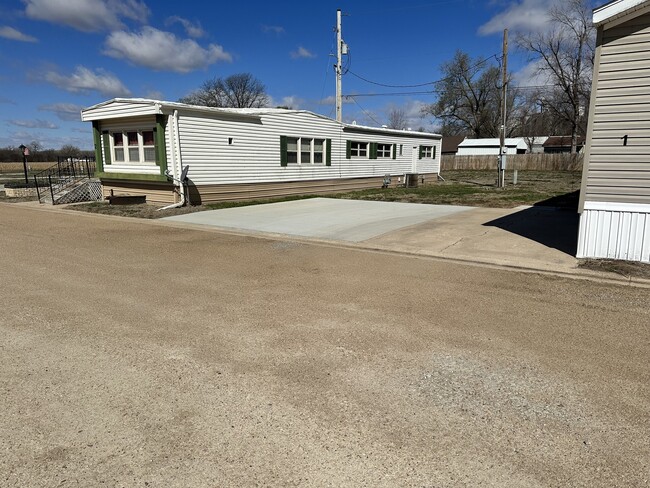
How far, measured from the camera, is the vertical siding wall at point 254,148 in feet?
45.0

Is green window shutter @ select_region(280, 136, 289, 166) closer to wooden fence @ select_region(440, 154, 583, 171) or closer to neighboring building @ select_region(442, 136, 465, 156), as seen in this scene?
wooden fence @ select_region(440, 154, 583, 171)

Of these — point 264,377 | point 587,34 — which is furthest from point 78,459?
point 587,34

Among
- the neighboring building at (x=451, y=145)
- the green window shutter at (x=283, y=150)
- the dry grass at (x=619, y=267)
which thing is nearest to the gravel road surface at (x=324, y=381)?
the dry grass at (x=619, y=267)

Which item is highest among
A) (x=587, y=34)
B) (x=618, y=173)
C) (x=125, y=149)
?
(x=587, y=34)

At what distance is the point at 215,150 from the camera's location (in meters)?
14.3

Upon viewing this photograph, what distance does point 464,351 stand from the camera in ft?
12.1

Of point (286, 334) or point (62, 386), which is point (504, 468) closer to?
point (286, 334)

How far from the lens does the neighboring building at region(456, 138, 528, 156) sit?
56.0 m

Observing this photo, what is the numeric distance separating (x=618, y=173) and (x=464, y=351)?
176 inches

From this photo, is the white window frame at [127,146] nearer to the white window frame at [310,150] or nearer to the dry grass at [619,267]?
the white window frame at [310,150]

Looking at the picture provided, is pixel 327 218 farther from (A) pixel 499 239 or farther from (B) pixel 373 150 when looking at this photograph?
(B) pixel 373 150

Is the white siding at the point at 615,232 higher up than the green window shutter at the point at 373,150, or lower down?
lower down

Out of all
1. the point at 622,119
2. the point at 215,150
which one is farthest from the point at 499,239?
the point at 215,150

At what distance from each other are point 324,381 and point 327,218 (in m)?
8.49
